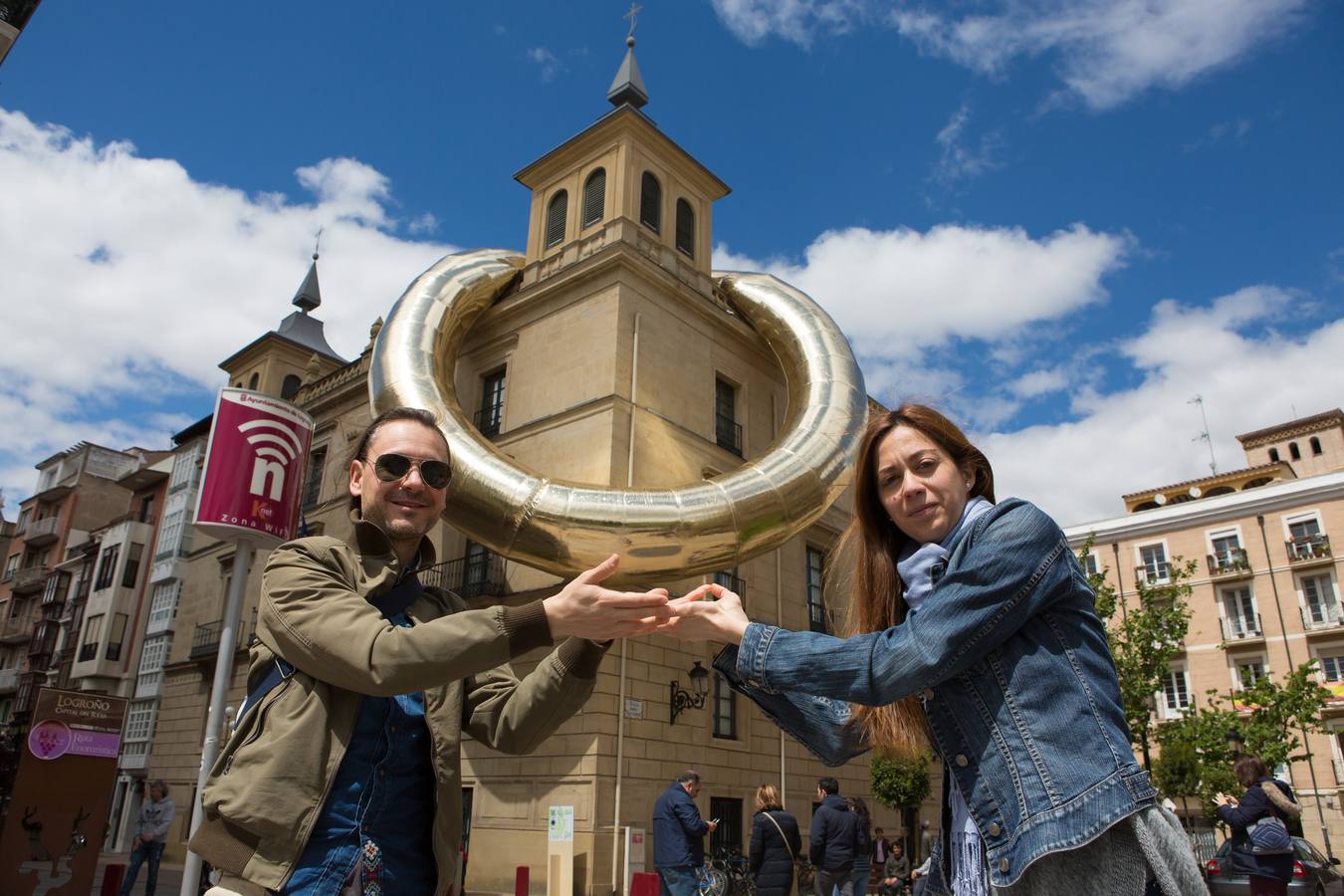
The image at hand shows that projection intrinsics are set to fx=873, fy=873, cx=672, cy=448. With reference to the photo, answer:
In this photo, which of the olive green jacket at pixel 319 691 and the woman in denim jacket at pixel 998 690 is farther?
the olive green jacket at pixel 319 691

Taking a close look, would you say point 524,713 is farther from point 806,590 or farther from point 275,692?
point 806,590

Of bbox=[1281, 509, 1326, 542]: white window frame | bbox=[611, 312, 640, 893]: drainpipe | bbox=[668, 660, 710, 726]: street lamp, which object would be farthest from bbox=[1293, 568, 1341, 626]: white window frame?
bbox=[611, 312, 640, 893]: drainpipe

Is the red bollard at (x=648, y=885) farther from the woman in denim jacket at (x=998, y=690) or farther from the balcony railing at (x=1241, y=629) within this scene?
the balcony railing at (x=1241, y=629)

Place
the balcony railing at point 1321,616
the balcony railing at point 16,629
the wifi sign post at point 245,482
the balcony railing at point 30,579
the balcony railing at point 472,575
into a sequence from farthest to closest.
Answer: the balcony railing at point 30,579 → the balcony railing at point 16,629 → the balcony railing at point 1321,616 → the balcony railing at point 472,575 → the wifi sign post at point 245,482

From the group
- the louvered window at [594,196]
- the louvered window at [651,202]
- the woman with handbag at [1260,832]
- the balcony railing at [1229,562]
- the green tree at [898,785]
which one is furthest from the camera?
the balcony railing at [1229,562]

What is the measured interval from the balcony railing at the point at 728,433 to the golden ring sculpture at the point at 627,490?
16.6 feet

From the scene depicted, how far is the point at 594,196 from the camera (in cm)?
1677

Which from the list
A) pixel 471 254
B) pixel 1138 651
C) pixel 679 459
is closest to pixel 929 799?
pixel 1138 651

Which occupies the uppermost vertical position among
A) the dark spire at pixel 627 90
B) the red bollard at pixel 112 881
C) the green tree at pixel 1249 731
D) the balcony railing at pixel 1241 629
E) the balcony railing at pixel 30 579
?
the dark spire at pixel 627 90

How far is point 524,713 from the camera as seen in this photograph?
6.64 feet

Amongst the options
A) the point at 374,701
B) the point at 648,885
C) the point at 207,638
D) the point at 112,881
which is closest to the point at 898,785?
the point at 648,885

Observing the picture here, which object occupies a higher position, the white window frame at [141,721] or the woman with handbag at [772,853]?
the white window frame at [141,721]

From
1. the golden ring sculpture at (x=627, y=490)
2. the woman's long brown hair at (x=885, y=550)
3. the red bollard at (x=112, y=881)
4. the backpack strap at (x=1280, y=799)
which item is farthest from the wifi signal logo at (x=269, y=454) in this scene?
the backpack strap at (x=1280, y=799)

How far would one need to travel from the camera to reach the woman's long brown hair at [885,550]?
1915 millimetres
